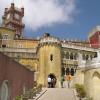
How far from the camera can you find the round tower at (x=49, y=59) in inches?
2429

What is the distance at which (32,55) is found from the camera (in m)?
65.7

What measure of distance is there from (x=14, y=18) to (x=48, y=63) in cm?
5261

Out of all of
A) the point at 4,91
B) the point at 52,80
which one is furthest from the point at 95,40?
the point at 4,91

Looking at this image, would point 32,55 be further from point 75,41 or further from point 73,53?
point 75,41

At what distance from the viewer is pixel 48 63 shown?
6234cm

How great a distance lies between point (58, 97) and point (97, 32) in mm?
45146

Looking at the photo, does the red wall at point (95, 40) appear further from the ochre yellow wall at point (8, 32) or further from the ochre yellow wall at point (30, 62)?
the ochre yellow wall at point (30, 62)

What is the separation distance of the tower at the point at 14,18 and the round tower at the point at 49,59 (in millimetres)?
44040

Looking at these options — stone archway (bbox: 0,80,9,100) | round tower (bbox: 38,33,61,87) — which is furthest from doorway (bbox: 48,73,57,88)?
stone archway (bbox: 0,80,9,100)

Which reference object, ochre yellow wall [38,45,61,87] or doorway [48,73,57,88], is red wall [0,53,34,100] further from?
ochre yellow wall [38,45,61,87]

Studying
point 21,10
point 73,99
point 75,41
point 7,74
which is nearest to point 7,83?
point 7,74

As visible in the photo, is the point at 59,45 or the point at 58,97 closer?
the point at 58,97

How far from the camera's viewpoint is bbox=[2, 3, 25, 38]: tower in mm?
108125

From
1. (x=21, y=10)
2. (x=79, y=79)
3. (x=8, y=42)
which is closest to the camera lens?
(x=79, y=79)
